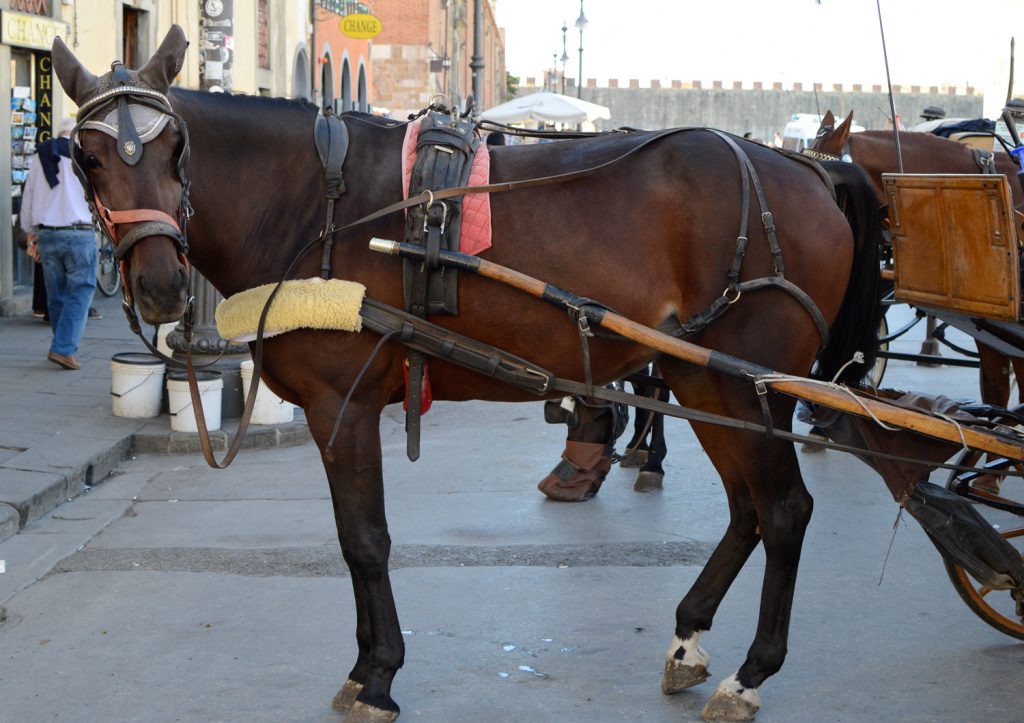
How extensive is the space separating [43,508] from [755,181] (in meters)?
4.12

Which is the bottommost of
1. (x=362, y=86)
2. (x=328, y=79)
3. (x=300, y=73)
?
(x=300, y=73)

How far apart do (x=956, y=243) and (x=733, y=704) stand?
1.70 meters

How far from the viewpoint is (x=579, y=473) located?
6.80m

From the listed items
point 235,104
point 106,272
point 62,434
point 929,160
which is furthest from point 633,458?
point 106,272

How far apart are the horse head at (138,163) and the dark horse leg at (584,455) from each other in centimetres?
351

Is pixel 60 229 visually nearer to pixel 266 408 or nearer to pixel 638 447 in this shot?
pixel 266 408

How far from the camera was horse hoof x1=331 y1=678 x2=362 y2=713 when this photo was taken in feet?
13.1

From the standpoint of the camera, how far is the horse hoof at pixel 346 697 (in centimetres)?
398

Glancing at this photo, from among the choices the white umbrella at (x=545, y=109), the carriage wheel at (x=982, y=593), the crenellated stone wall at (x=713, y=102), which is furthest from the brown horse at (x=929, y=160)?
the crenellated stone wall at (x=713, y=102)

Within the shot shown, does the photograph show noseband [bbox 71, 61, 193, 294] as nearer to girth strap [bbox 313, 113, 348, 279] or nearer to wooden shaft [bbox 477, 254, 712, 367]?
girth strap [bbox 313, 113, 348, 279]

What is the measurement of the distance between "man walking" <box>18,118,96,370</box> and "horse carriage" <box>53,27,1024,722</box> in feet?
22.0

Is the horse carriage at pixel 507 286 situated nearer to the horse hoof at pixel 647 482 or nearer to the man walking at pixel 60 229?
the horse hoof at pixel 647 482

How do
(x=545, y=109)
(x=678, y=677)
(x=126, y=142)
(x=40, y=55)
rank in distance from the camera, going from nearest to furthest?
(x=126, y=142), (x=678, y=677), (x=40, y=55), (x=545, y=109)

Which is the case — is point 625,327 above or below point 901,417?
above
